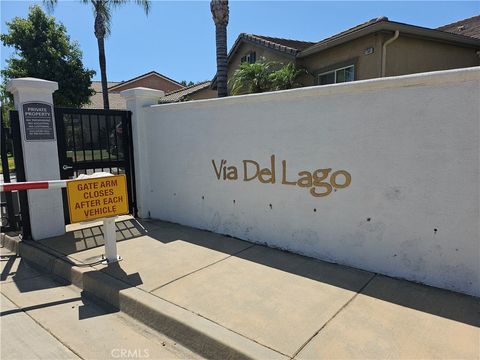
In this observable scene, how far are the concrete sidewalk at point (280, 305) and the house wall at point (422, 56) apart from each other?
7057 millimetres

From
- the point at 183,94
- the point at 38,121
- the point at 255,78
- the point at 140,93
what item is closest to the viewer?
the point at 38,121

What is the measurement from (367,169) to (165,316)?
2621mm

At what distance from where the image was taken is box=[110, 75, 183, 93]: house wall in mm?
35106

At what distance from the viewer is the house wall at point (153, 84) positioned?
115 ft

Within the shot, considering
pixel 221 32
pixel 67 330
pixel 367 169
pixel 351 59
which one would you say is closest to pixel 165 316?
pixel 67 330

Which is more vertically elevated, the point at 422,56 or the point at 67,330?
the point at 422,56

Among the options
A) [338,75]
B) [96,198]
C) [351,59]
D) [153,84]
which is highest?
[153,84]

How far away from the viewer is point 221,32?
9406mm

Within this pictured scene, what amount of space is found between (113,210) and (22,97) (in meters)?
2.44

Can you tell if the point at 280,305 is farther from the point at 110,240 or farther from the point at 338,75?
the point at 338,75

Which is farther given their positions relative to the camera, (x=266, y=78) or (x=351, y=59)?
(x=266, y=78)

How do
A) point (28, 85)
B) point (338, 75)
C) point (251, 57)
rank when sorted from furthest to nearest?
point (251, 57) → point (338, 75) → point (28, 85)

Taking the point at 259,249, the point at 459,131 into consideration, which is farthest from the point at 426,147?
the point at 259,249

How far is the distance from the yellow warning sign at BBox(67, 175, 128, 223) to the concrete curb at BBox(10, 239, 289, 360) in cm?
70
